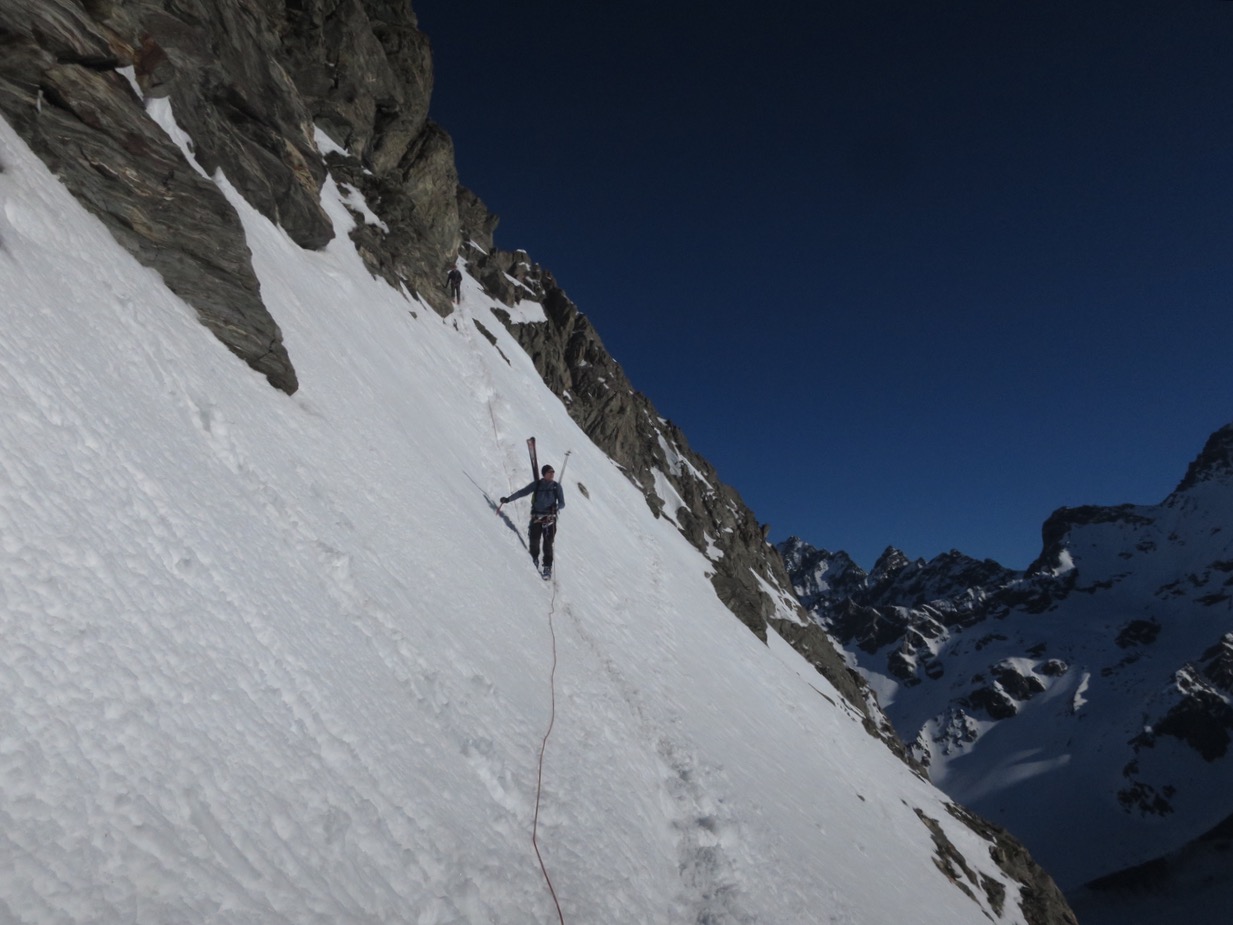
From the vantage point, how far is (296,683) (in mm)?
4898

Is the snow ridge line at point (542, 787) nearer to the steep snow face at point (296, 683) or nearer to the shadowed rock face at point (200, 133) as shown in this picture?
the steep snow face at point (296, 683)

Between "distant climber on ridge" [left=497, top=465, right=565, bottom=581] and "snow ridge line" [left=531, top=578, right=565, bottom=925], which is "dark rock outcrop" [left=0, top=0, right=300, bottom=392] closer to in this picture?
"distant climber on ridge" [left=497, top=465, right=565, bottom=581]

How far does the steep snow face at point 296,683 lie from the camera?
3295 mm

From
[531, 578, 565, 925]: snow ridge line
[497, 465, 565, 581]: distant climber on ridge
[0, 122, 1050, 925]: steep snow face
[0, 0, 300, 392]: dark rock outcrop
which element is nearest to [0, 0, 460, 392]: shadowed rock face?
[0, 0, 300, 392]: dark rock outcrop

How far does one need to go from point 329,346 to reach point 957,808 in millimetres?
40820

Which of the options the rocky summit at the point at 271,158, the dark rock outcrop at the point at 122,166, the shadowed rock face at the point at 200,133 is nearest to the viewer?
the dark rock outcrop at the point at 122,166

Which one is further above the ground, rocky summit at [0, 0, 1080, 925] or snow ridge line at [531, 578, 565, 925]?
rocky summit at [0, 0, 1080, 925]

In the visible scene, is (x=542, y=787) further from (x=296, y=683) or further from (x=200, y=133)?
(x=200, y=133)

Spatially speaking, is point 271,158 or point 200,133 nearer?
point 200,133

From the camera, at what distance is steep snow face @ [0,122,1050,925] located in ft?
10.8

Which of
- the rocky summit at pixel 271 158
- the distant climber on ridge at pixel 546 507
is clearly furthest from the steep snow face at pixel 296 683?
the rocky summit at pixel 271 158

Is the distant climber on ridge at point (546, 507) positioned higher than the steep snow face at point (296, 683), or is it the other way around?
the distant climber on ridge at point (546, 507)

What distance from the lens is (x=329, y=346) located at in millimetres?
13953

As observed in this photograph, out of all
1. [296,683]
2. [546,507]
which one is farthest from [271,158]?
[296,683]
